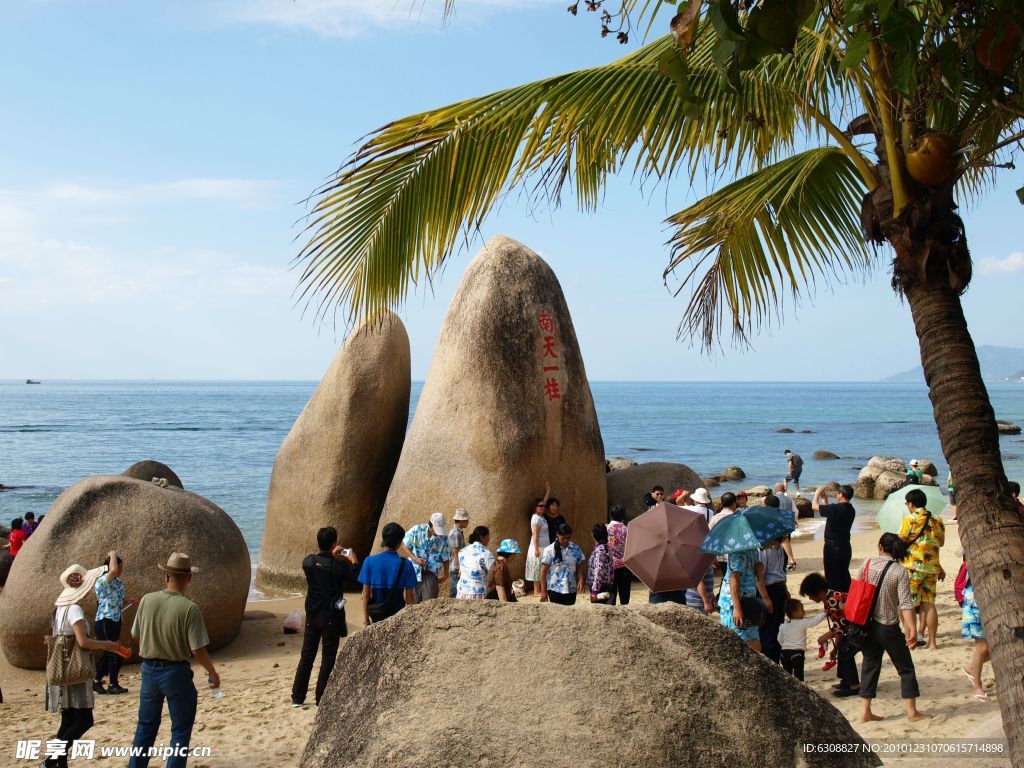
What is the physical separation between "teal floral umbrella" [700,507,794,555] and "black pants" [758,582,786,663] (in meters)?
0.45

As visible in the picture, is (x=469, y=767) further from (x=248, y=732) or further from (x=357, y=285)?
(x=248, y=732)

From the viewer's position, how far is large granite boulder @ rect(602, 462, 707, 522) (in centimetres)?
1280

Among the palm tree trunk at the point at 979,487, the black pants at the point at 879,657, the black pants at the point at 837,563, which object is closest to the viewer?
the palm tree trunk at the point at 979,487

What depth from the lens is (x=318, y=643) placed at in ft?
22.5

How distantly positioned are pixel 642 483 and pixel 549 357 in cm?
245

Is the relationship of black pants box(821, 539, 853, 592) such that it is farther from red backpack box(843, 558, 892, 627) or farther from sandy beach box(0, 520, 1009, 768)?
red backpack box(843, 558, 892, 627)

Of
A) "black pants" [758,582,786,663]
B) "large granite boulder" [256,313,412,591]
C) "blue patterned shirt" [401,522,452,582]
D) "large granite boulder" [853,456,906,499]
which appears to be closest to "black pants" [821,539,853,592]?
"black pants" [758,582,786,663]

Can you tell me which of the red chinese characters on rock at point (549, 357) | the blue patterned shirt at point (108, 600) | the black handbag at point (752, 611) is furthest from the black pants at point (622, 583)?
the blue patterned shirt at point (108, 600)

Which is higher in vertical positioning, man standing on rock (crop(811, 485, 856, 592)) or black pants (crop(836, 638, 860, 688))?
man standing on rock (crop(811, 485, 856, 592))

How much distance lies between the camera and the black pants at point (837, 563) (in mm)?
8266

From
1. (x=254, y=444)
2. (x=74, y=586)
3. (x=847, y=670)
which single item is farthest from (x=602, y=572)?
(x=254, y=444)

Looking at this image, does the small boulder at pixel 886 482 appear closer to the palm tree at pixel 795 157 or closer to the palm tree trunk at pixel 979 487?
the palm tree at pixel 795 157

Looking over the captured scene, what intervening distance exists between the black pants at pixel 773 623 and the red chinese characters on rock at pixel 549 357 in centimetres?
503

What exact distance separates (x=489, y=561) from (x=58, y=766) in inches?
Result: 127
